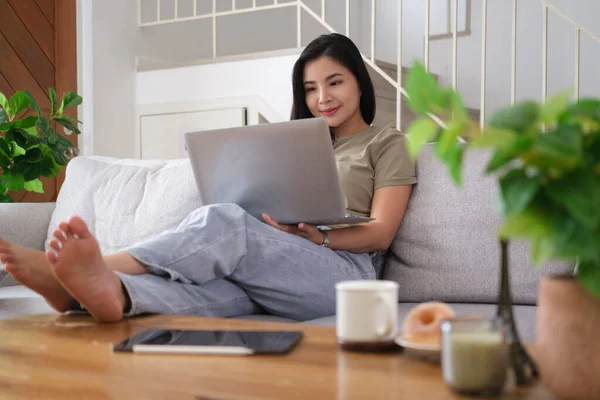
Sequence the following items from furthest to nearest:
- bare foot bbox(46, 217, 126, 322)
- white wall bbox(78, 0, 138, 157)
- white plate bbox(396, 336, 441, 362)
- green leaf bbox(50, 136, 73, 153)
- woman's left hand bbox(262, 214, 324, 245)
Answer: white wall bbox(78, 0, 138, 157) → green leaf bbox(50, 136, 73, 153) → woman's left hand bbox(262, 214, 324, 245) → bare foot bbox(46, 217, 126, 322) → white plate bbox(396, 336, 441, 362)

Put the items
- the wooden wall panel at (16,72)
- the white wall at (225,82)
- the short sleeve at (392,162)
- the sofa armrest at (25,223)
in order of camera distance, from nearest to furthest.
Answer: the short sleeve at (392,162)
the sofa armrest at (25,223)
the white wall at (225,82)
the wooden wall panel at (16,72)

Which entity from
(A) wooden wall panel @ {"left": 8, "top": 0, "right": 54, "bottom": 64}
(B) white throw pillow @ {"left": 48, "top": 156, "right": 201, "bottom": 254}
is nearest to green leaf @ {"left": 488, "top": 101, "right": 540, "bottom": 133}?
(B) white throw pillow @ {"left": 48, "top": 156, "right": 201, "bottom": 254}

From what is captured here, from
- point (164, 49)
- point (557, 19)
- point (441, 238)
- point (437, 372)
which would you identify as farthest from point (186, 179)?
point (557, 19)

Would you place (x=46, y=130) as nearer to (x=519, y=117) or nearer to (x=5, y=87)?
(x=5, y=87)

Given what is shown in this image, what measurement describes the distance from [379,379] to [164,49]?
12.4 feet

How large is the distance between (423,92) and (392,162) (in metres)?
1.34

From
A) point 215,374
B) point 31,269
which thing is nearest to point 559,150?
point 215,374

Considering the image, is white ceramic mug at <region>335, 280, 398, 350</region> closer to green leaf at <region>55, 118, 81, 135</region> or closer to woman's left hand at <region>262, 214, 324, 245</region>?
woman's left hand at <region>262, 214, 324, 245</region>

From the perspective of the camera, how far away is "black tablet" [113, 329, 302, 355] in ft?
3.28

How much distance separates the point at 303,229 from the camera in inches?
72.4

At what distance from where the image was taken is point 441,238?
190cm

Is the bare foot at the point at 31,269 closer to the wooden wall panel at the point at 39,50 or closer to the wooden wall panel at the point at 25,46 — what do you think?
the wooden wall panel at the point at 39,50

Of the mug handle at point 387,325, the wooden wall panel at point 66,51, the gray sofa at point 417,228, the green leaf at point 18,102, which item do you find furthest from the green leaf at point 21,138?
the mug handle at point 387,325

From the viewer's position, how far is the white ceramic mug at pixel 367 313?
0.97 meters
